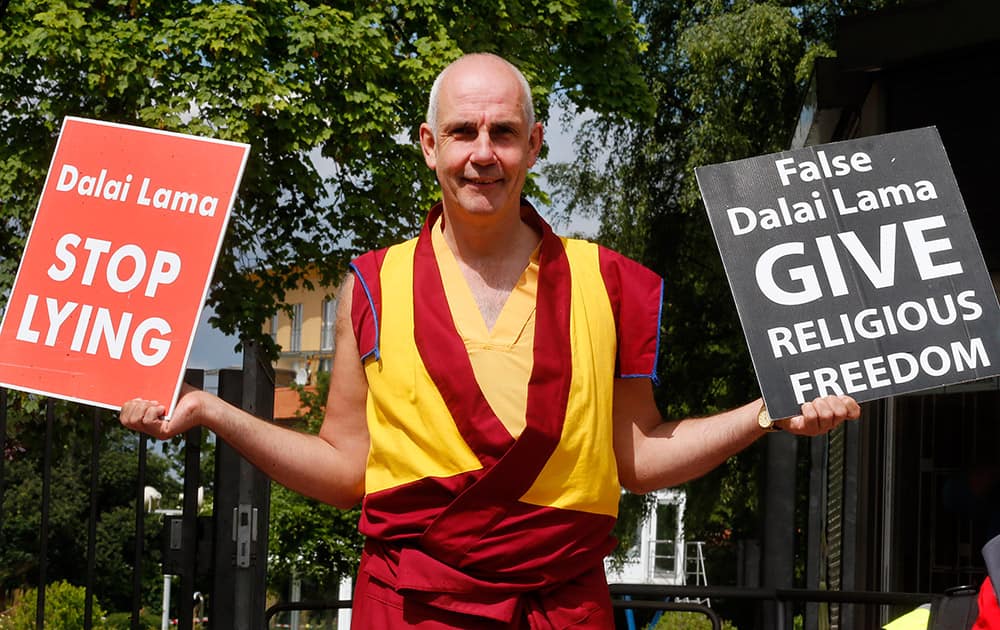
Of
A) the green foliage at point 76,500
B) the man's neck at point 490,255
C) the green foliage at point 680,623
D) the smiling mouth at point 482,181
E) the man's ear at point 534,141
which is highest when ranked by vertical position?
the green foliage at point 76,500

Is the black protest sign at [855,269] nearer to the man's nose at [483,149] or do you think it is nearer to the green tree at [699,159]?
the man's nose at [483,149]

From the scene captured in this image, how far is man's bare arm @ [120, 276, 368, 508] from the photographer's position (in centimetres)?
255

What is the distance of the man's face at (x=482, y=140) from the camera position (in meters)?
2.42

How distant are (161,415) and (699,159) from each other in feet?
51.8

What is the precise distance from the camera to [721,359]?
18.5m

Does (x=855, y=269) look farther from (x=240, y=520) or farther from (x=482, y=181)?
(x=240, y=520)

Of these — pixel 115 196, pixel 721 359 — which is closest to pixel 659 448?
pixel 115 196

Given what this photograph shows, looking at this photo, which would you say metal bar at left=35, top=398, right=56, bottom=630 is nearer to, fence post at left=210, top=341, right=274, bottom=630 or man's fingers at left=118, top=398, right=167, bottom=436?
fence post at left=210, top=341, right=274, bottom=630

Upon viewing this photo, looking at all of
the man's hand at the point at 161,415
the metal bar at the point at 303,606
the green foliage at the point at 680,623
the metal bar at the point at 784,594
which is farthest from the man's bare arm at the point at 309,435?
the green foliage at the point at 680,623

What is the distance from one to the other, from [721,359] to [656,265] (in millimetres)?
1531

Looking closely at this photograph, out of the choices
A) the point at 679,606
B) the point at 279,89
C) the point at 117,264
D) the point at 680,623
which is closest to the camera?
the point at 117,264

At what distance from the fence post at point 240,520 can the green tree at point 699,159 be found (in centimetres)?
1399

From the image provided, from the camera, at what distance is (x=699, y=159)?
17.9 meters

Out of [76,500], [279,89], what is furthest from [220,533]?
[76,500]
